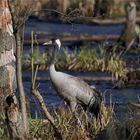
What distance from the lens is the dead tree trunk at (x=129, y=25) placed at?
904 inches

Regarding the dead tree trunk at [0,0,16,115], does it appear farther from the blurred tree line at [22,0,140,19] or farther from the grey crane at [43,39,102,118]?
the blurred tree line at [22,0,140,19]

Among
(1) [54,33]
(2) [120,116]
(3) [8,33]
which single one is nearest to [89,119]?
(2) [120,116]

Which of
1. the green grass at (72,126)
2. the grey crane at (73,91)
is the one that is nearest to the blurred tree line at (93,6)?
the grey crane at (73,91)

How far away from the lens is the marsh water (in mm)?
13377

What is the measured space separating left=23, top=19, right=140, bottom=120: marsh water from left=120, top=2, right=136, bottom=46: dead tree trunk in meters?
1.13

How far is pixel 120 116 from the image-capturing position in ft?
38.7

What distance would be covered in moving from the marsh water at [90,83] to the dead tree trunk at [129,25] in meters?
1.13

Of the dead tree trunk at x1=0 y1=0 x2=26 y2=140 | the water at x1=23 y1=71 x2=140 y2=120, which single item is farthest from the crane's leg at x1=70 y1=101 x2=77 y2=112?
the dead tree trunk at x1=0 y1=0 x2=26 y2=140

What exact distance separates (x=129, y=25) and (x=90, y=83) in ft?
15.0

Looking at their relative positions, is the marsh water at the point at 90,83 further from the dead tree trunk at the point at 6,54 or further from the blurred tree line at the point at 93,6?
the blurred tree line at the point at 93,6

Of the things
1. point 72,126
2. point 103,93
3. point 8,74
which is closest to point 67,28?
point 103,93

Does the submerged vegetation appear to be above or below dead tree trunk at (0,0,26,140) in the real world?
below

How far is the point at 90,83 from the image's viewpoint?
19156 millimetres

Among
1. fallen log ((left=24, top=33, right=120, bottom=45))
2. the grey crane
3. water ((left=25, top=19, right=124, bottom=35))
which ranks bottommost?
water ((left=25, top=19, right=124, bottom=35))
